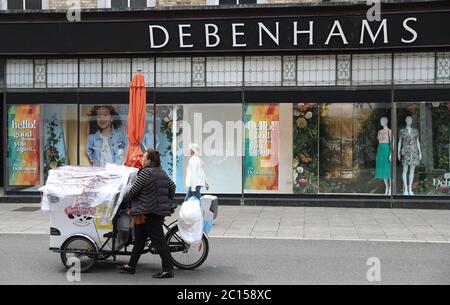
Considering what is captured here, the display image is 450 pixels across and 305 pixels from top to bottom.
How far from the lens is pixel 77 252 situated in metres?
8.12

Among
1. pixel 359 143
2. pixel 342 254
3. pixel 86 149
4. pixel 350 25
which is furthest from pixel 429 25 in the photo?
pixel 86 149

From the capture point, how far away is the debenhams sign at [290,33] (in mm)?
14680

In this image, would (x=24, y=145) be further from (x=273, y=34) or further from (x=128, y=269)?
(x=128, y=269)

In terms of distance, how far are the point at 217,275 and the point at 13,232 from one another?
540cm

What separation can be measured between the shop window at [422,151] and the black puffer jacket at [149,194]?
899 cm

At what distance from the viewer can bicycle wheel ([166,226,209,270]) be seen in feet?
27.0

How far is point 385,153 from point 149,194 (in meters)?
9.02

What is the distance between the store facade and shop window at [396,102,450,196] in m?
0.03

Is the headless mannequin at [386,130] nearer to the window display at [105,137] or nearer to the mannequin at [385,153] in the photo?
the mannequin at [385,153]

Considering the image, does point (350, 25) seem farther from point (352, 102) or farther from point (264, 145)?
point (264, 145)

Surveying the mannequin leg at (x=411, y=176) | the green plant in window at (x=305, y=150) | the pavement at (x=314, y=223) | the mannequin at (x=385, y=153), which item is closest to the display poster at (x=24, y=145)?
the pavement at (x=314, y=223)

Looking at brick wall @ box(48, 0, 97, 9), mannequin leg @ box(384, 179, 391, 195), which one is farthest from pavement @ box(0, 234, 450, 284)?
brick wall @ box(48, 0, 97, 9)

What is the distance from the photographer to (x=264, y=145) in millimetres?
15570

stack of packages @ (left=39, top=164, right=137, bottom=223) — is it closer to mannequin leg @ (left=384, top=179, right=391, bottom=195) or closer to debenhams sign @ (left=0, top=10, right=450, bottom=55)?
debenhams sign @ (left=0, top=10, right=450, bottom=55)
